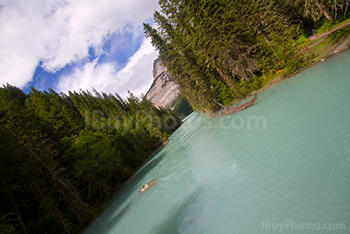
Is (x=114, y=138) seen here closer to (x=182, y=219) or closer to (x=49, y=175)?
(x=49, y=175)

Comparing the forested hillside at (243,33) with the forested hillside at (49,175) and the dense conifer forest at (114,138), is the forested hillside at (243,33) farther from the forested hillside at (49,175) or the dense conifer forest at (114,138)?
the forested hillside at (49,175)

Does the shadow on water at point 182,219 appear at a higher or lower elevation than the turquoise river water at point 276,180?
higher

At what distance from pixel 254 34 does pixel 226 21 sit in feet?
24.7

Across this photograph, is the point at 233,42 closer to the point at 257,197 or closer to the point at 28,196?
the point at 257,197

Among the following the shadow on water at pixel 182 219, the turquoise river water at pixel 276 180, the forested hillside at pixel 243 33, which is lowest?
the turquoise river water at pixel 276 180

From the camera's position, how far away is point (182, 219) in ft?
33.0

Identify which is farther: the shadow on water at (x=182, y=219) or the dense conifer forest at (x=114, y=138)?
the dense conifer forest at (x=114, y=138)

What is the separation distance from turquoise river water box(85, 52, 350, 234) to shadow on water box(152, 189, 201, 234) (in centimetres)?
7

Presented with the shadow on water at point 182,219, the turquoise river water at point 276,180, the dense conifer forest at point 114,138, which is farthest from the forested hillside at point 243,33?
the shadow on water at point 182,219

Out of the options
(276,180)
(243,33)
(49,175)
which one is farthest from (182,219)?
(243,33)

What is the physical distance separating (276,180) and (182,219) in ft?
19.1

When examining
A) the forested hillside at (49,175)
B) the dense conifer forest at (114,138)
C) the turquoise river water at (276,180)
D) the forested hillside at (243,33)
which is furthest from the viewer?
the forested hillside at (243,33)

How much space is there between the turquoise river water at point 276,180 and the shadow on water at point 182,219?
7 centimetres

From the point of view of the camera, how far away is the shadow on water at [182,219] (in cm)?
928
